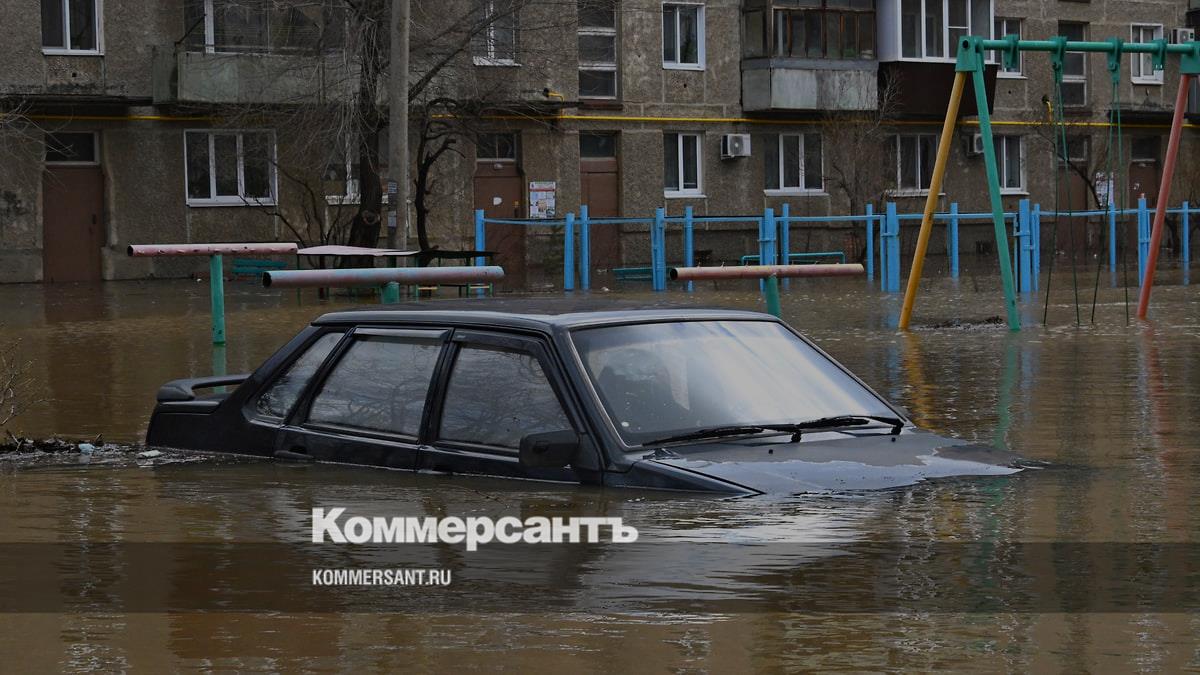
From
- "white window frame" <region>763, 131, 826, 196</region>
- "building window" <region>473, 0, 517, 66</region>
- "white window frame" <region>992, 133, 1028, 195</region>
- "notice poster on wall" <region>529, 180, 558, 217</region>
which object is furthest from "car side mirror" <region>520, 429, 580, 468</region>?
"white window frame" <region>992, 133, 1028, 195</region>

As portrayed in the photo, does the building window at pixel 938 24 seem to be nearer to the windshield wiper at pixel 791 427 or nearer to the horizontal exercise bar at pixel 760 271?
the horizontal exercise bar at pixel 760 271

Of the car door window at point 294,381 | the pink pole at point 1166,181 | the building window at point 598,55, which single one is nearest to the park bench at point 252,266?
the building window at point 598,55

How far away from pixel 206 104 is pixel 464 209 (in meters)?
6.29

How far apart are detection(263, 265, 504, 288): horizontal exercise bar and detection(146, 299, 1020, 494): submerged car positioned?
652cm

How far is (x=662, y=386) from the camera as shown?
6980 mm

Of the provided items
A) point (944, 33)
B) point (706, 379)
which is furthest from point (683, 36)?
point (706, 379)

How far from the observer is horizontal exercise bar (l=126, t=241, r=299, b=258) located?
17.2 m

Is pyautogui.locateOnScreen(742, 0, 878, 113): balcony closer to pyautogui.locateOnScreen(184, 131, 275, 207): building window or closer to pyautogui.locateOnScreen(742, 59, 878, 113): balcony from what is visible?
pyautogui.locateOnScreen(742, 59, 878, 113): balcony

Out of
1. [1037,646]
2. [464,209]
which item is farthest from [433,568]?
[464,209]

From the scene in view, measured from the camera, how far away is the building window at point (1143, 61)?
169 feet

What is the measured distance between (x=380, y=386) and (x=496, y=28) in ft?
95.0

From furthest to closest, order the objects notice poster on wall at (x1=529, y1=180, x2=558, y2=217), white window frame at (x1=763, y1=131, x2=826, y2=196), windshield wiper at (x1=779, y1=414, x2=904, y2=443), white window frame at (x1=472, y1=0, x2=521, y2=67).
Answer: white window frame at (x1=763, y1=131, x2=826, y2=196) → notice poster on wall at (x1=529, y1=180, x2=558, y2=217) → white window frame at (x1=472, y1=0, x2=521, y2=67) → windshield wiper at (x1=779, y1=414, x2=904, y2=443)

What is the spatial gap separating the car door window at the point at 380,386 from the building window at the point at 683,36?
3686cm

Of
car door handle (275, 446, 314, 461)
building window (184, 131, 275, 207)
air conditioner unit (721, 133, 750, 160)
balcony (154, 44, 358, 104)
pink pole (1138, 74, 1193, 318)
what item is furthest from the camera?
air conditioner unit (721, 133, 750, 160)
